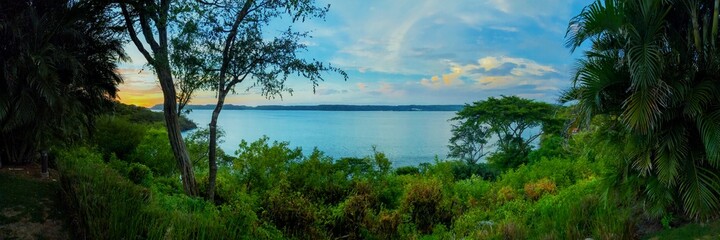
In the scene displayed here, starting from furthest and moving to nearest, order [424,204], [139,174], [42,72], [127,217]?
[139,174]
[424,204]
[42,72]
[127,217]

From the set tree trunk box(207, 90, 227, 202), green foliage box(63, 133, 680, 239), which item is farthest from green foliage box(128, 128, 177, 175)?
tree trunk box(207, 90, 227, 202)

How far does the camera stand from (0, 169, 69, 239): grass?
18.4ft

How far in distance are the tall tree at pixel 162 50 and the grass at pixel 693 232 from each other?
9231 millimetres

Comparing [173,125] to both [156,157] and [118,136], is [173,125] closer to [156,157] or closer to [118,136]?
[156,157]

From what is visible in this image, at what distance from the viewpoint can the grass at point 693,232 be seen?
198 inches

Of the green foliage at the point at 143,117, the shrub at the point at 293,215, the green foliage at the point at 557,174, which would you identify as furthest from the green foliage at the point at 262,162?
the green foliage at the point at 143,117

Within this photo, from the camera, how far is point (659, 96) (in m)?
5.34

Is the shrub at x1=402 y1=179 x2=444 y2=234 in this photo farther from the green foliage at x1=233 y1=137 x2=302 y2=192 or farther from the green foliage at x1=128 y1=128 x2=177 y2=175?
the green foliage at x1=128 y1=128 x2=177 y2=175

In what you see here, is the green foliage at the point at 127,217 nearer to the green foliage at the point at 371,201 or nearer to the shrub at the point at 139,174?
the green foliage at the point at 371,201

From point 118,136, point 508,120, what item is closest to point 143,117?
point 118,136

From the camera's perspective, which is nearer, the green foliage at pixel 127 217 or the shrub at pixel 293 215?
the green foliage at pixel 127 217

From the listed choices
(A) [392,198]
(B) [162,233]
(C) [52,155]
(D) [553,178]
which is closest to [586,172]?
(D) [553,178]

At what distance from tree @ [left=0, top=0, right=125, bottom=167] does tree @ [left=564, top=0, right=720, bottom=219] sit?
8.14 metres

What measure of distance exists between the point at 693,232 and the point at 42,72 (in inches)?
358
